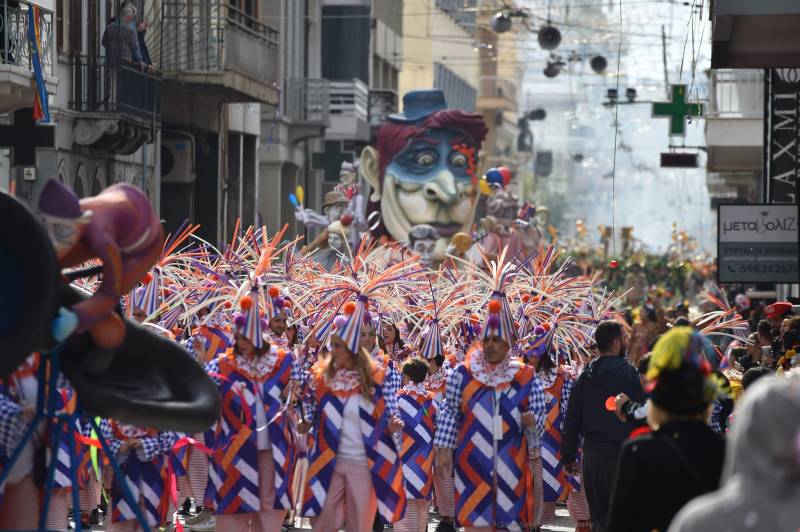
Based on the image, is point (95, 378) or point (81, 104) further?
point (81, 104)

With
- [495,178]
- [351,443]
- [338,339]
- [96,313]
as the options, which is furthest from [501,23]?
[96,313]

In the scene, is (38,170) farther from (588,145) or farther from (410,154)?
(588,145)

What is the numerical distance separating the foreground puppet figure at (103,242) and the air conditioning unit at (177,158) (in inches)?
910

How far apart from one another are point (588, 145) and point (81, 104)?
6207 inches

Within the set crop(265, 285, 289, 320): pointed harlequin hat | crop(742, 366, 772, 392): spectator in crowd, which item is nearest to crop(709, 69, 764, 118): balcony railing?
crop(265, 285, 289, 320): pointed harlequin hat

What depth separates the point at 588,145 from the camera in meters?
181

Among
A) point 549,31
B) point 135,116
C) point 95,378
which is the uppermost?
point 549,31

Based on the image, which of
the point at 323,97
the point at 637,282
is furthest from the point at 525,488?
the point at 323,97

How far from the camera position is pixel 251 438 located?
38.5 ft

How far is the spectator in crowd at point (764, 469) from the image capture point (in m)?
4.96

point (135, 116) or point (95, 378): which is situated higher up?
point (135, 116)

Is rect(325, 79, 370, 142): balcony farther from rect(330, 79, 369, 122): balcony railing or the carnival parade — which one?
the carnival parade

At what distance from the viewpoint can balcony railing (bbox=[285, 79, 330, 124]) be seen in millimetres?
41281

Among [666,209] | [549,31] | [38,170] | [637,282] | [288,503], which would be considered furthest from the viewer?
[666,209]
